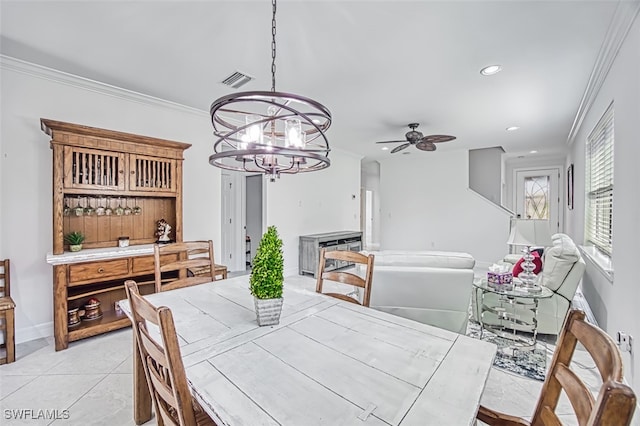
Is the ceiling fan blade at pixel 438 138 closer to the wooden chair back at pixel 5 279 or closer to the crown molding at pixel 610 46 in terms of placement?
the crown molding at pixel 610 46

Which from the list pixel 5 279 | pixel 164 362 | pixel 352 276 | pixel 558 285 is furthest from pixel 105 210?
pixel 558 285

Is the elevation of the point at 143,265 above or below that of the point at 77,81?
below

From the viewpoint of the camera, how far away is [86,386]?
2.20 m

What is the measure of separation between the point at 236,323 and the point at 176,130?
325 centimetres

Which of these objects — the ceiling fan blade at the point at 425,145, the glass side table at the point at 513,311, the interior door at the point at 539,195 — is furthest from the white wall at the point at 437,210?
the glass side table at the point at 513,311

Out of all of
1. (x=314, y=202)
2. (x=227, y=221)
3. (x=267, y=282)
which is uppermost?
(x=314, y=202)

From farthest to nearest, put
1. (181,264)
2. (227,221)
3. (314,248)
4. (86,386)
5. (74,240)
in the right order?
1. (227,221)
2. (314,248)
3. (74,240)
4. (181,264)
5. (86,386)

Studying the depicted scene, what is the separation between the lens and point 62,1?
1.96 metres

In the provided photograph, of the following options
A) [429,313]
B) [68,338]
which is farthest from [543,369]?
[68,338]

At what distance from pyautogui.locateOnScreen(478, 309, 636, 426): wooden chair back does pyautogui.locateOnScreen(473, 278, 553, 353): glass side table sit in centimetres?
191

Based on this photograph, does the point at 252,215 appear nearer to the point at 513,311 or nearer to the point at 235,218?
the point at 235,218

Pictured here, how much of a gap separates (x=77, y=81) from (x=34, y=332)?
97.8 inches

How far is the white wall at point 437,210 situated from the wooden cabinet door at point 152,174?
18.0 feet

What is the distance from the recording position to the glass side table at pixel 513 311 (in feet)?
8.75
